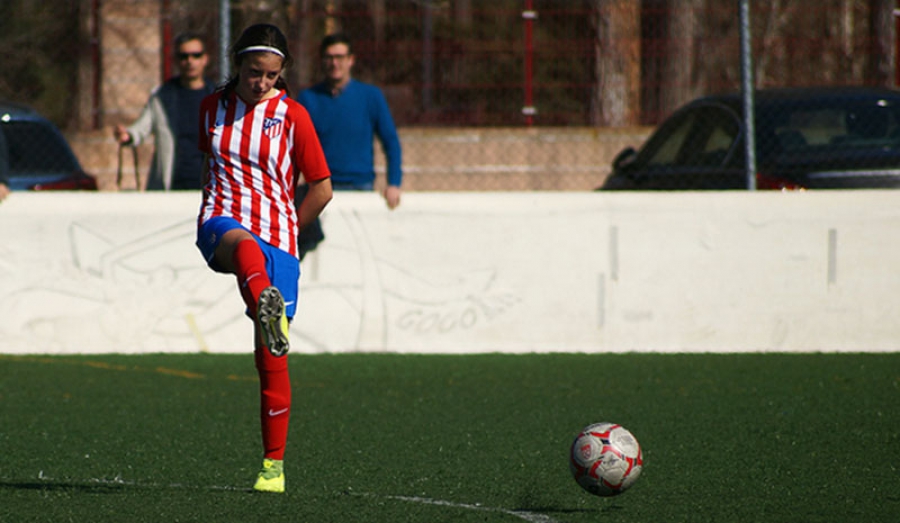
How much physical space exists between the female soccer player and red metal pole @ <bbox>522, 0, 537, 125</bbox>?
7136mm

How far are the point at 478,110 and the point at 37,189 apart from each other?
398cm

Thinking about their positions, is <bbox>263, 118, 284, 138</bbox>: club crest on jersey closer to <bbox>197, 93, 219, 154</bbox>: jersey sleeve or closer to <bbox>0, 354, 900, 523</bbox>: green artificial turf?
<bbox>197, 93, 219, 154</bbox>: jersey sleeve

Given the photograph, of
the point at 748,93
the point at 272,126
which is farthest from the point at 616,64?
the point at 272,126

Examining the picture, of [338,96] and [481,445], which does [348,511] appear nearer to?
[481,445]

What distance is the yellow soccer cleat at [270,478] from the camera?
5.27 meters

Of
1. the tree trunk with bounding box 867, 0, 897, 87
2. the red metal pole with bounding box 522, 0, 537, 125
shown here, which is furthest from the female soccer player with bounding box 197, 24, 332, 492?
the tree trunk with bounding box 867, 0, 897, 87

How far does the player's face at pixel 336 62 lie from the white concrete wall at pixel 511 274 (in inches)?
31.2

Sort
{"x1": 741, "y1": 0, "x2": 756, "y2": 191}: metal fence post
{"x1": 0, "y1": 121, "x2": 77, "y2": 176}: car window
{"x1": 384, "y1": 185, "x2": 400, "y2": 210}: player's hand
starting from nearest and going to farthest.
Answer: {"x1": 384, "y1": 185, "x2": 400, "y2": 210}: player's hand
{"x1": 741, "y1": 0, "x2": 756, "y2": 191}: metal fence post
{"x1": 0, "y1": 121, "x2": 77, "y2": 176}: car window

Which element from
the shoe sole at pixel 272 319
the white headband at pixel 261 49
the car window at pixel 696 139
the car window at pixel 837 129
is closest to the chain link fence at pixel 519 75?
the car window at pixel 696 139

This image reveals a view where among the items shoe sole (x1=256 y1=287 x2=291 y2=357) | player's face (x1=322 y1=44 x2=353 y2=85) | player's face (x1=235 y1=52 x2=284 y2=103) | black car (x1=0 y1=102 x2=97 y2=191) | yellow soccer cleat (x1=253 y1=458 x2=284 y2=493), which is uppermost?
player's face (x1=322 y1=44 x2=353 y2=85)

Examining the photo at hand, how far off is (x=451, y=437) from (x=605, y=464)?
1.72 m

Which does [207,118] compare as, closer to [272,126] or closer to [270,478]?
[272,126]

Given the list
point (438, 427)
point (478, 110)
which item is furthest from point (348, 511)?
point (478, 110)

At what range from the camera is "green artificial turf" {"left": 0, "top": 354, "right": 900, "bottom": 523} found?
5074 millimetres
